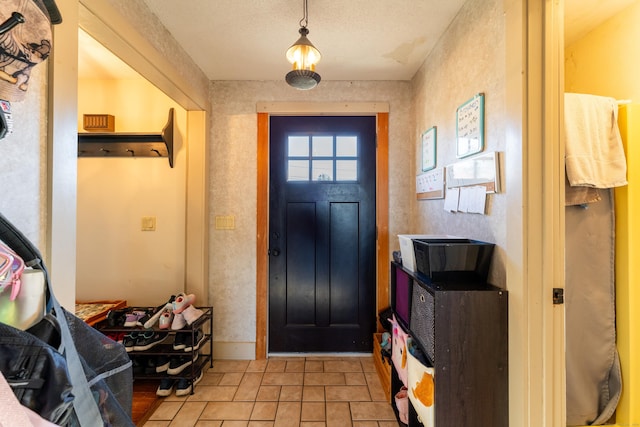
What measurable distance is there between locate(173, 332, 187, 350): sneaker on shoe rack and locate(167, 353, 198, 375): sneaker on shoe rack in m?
0.12

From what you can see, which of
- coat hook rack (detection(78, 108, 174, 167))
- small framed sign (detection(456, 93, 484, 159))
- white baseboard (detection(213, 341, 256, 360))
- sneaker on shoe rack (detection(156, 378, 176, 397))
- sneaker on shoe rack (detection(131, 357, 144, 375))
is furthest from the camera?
white baseboard (detection(213, 341, 256, 360))

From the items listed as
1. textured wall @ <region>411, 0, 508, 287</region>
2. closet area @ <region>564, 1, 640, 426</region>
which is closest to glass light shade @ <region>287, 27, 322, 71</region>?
textured wall @ <region>411, 0, 508, 287</region>

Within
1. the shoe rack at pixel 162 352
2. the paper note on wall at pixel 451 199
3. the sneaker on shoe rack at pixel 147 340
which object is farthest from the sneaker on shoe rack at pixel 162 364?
the paper note on wall at pixel 451 199

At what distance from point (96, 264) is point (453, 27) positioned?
320cm

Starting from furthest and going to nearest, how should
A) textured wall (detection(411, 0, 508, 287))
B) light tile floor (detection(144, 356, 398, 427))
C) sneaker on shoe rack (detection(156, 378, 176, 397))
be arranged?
sneaker on shoe rack (detection(156, 378, 176, 397)) → light tile floor (detection(144, 356, 398, 427)) → textured wall (detection(411, 0, 508, 287))

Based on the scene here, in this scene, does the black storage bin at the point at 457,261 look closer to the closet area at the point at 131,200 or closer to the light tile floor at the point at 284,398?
the light tile floor at the point at 284,398

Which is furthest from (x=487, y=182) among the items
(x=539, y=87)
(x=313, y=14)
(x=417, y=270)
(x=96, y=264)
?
(x=96, y=264)

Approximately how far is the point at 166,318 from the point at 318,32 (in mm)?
2248

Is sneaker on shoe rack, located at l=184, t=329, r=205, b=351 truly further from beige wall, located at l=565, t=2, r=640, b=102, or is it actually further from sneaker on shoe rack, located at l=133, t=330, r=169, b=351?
beige wall, located at l=565, t=2, r=640, b=102

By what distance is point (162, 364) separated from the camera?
77.0 inches

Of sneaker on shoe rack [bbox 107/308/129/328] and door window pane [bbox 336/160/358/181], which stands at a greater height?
door window pane [bbox 336/160/358/181]

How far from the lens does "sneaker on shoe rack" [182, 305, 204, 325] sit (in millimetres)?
1968

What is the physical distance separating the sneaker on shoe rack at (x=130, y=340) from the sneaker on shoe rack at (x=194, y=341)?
0.36m

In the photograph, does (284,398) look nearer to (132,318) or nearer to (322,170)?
(132,318)
